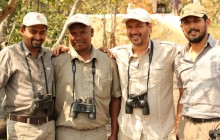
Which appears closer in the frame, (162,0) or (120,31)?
(120,31)

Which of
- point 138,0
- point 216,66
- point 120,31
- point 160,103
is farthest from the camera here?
point 120,31

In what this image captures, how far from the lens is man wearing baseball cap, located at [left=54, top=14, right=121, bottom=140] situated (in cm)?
495

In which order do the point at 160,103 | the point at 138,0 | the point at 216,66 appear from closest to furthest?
the point at 216,66 → the point at 160,103 → the point at 138,0

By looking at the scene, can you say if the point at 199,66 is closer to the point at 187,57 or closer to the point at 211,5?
the point at 187,57

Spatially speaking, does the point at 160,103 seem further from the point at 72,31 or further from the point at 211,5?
the point at 211,5

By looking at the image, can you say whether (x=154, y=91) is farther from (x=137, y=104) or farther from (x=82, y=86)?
(x=82, y=86)

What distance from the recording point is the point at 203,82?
4.60 meters

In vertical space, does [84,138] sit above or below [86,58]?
below

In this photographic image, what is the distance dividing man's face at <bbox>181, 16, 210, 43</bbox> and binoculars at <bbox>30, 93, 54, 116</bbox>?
1731mm

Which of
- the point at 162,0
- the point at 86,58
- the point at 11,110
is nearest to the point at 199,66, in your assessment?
the point at 86,58

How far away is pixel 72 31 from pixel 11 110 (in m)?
1.15

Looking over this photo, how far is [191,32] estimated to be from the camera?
15.7 feet

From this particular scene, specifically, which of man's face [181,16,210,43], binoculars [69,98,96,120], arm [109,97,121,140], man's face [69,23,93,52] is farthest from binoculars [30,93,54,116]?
man's face [181,16,210,43]

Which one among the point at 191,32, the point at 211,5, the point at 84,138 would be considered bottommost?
the point at 84,138
